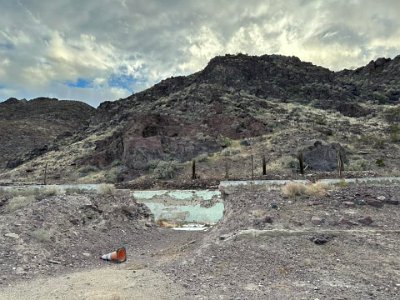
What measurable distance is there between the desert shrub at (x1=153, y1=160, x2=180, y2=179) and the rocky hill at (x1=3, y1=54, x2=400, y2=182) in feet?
0.26

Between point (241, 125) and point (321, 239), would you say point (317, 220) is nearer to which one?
point (321, 239)

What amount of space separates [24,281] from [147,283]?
2660 mm

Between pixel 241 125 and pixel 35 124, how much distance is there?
61834 millimetres

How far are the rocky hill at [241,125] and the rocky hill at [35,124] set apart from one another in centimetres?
901

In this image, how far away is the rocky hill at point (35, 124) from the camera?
230 ft

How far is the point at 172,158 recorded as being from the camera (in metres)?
35.9

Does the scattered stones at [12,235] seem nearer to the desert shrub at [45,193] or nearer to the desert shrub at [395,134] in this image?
the desert shrub at [45,193]

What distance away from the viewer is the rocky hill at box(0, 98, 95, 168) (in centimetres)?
7019

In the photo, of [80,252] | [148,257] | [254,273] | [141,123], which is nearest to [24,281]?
[80,252]

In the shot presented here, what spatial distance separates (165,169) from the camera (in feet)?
101

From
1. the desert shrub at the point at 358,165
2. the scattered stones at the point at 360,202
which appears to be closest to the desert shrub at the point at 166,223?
the scattered stones at the point at 360,202

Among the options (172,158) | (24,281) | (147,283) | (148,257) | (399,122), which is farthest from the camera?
(399,122)

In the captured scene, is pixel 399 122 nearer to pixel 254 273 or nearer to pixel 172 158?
pixel 172 158

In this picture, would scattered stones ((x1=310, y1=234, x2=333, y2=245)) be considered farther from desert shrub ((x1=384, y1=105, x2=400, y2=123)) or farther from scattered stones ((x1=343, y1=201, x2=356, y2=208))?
desert shrub ((x1=384, y1=105, x2=400, y2=123))
